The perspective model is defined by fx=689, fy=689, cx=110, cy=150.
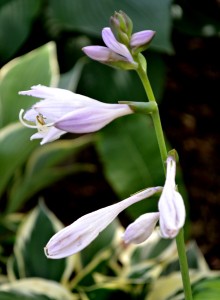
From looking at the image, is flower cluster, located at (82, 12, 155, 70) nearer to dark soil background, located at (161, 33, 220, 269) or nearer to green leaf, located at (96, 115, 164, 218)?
green leaf, located at (96, 115, 164, 218)

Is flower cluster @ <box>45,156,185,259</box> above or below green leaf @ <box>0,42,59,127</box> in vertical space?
above

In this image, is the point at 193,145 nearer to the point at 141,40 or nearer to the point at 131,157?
the point at 131,157

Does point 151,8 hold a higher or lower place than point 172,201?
lower

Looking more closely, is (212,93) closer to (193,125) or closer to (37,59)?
(193,125)

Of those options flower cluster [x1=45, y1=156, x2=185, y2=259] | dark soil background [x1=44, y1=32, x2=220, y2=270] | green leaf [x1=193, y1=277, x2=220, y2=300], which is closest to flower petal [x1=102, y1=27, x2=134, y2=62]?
flower cluster [x1=45, y1=156, x2=185, y2=259]

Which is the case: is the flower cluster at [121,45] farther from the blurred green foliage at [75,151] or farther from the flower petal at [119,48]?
the blurred green foliage at [75,151]

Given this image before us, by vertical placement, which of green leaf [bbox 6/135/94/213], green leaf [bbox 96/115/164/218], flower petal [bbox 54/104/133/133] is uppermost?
flower petal [bbox 54/104/133/133]

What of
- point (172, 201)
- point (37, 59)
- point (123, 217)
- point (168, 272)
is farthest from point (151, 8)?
point (172, 201)
